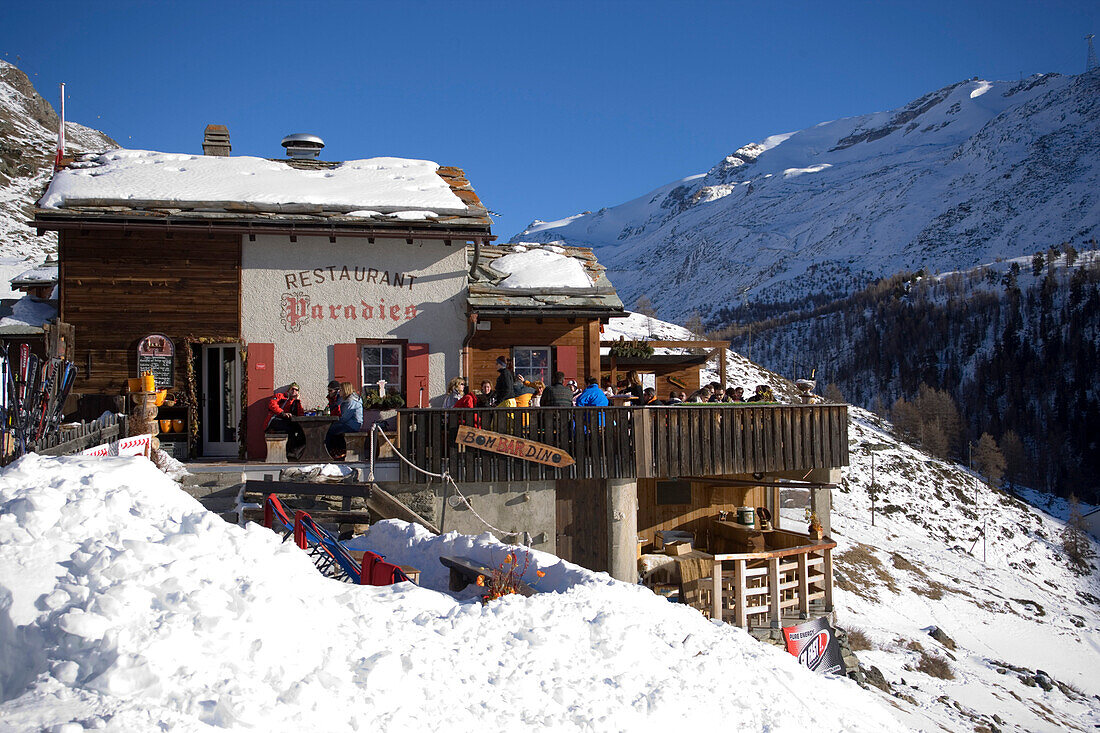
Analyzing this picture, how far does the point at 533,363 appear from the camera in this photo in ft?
53.6

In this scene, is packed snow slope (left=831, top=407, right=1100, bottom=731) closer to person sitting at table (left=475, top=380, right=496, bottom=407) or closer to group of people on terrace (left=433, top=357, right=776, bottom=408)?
group of people on terrace (left=433, top=357, right=776, bottom=408)

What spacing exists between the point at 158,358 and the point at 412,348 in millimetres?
4606

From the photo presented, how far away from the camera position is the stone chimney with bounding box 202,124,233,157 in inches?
720

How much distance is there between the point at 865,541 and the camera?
34094 millimetres

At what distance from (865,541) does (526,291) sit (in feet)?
81.8

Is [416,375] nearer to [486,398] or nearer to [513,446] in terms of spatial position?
[486,398]

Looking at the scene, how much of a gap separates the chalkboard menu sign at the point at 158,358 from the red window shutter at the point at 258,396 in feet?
4.59

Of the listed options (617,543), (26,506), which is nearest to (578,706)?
(26,506)

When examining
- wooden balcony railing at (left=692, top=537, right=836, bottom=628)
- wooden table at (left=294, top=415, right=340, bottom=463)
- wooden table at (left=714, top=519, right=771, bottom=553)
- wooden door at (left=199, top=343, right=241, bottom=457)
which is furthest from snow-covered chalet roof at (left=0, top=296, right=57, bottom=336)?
wooden table at (left=714, top=519, right=771, bottom=553)

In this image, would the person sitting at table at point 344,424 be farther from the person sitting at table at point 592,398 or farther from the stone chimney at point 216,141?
the stone chimney at point 216,141

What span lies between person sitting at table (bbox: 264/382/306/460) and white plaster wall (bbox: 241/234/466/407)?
1.77 feet

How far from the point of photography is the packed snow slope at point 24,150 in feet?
181

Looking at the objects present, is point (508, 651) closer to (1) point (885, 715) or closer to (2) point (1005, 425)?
(1) point (885, 715)

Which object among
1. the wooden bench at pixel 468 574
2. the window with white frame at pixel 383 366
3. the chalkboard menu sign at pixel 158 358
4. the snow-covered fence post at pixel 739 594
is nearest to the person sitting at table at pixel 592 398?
the snow-covered fence post at pixel 739 594
